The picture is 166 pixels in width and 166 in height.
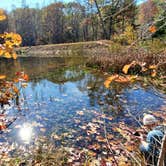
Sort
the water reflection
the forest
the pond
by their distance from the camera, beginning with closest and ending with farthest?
the forest
the pond
the water reflection

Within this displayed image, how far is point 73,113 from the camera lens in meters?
7.25

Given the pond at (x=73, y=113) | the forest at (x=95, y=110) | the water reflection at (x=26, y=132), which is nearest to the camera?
the forest at (x=95, y=110)

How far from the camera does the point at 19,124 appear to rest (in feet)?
21.6

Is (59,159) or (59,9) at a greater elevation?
(59,9)

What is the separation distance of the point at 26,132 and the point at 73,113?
166 centimetres

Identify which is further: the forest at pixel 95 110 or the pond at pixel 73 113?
the pond at pixel 73 113

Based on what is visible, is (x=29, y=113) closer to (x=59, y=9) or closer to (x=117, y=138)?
(x=117, y=138)

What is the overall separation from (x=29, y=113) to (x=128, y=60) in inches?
273

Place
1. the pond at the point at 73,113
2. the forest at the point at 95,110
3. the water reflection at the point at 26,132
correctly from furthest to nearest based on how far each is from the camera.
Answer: the water reflection at the point at 26,132 → the pond at the point at 73,113 → the forest at the point at 95,110

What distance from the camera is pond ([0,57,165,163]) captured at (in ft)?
17.8

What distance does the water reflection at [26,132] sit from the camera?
5.58 m

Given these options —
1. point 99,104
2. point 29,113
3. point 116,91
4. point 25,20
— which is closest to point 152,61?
point 116,91

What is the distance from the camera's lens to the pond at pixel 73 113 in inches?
214

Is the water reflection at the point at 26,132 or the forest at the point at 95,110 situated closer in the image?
the forest at the point at 95,110
